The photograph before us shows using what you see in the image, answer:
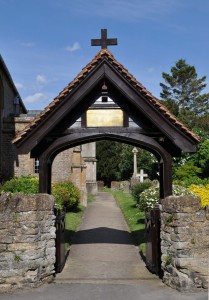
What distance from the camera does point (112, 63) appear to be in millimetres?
9656

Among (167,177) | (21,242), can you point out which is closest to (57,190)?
(167,177)

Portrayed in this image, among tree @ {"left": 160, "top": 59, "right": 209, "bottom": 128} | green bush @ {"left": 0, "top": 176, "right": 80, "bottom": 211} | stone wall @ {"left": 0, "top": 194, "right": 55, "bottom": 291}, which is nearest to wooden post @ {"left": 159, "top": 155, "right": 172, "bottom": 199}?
stone wall @ {"left": 0, "top": 194, "right": 55, "bottom": 291}

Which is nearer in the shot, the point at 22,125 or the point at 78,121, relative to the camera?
the point at 78,121

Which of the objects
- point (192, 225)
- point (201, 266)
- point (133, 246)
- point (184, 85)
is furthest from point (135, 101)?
point (184, 85)

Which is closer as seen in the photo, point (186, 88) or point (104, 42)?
point (104, 42)

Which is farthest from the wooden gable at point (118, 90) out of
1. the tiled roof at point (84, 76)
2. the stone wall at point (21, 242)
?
the stone wall at point (21, 242)

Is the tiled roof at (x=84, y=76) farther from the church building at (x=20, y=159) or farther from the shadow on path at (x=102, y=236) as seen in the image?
the church building at (x=20, y=159)

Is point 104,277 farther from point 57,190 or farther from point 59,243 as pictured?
point 57,190

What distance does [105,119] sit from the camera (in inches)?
406

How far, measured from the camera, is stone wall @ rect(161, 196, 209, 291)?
8141mm

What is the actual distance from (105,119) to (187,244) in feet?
13.1

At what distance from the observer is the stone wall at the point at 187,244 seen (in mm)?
8141

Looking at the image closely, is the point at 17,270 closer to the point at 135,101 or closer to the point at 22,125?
the point at 135,101

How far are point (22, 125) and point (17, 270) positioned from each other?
66.5 feet
